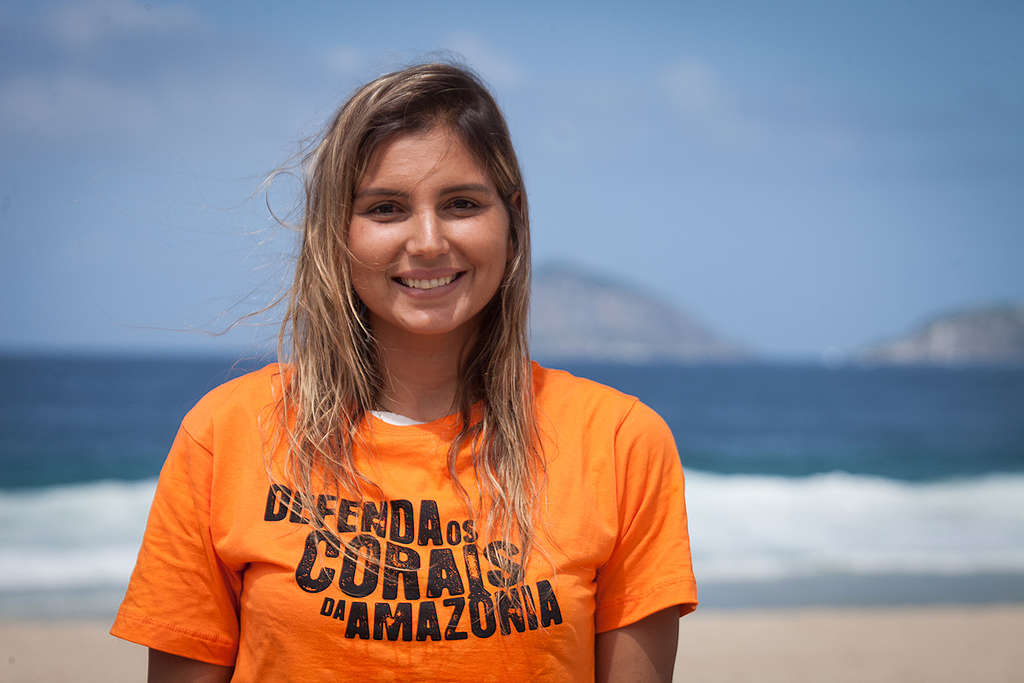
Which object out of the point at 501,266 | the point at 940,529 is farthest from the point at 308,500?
the point at 940,529

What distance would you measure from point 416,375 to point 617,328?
181 feet

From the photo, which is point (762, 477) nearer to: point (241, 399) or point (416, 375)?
point (416, 375)

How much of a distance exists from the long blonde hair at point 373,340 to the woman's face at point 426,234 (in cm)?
3

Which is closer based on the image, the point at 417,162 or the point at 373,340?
the point at 417,162

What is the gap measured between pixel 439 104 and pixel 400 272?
11.8 inches

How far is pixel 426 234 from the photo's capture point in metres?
1.51

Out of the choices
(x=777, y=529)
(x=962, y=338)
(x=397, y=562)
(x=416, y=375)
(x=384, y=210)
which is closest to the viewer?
(x=397, y=562)

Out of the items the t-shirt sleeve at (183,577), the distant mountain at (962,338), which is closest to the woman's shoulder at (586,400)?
the t-shirt sleeve at (183,577)

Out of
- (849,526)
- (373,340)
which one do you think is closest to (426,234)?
(373,340)

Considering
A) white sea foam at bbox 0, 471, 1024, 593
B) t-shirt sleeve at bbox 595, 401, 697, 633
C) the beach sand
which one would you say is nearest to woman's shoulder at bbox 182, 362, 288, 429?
t-shirt sleeve at bbox 595, 401, 697, 633

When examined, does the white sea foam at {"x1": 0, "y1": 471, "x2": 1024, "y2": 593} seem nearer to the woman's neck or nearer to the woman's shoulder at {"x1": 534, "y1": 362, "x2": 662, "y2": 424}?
the woman's neck

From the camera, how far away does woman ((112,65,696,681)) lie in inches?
56.5

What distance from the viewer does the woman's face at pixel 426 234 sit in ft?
4.99

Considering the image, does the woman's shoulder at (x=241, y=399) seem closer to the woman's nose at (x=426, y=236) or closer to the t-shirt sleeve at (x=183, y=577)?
the t-shirt sleeve at (x=183, y=577)
